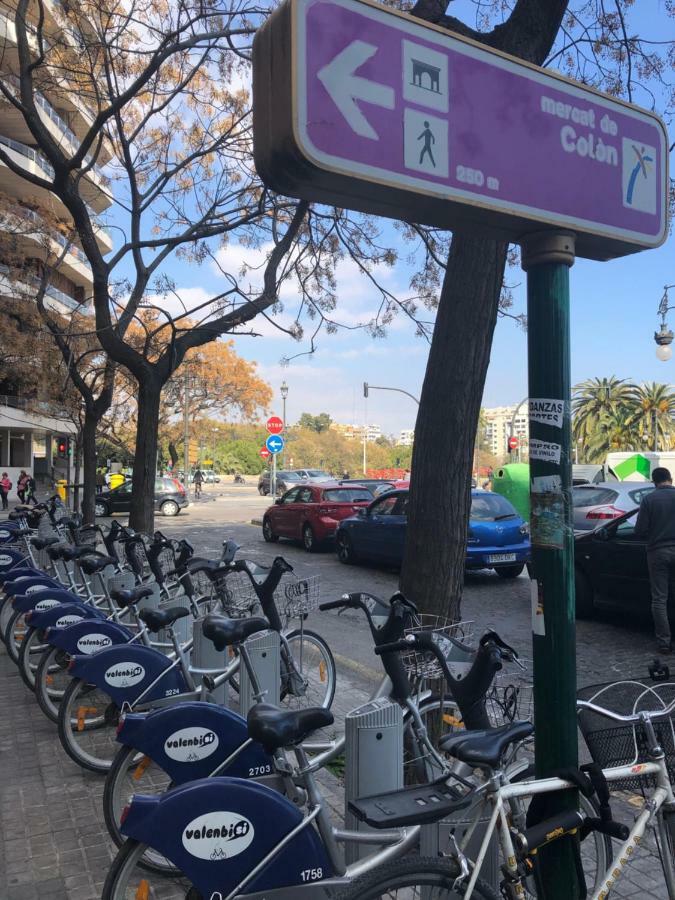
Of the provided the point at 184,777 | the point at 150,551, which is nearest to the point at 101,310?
the point at 150,551

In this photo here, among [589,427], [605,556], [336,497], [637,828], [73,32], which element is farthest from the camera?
[589,427]

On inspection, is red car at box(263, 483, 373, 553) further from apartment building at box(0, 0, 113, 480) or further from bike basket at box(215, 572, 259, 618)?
bike basket at box(215, 572, 259, 618)

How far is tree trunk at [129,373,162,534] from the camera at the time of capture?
10594 mm

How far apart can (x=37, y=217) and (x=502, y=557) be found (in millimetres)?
16657

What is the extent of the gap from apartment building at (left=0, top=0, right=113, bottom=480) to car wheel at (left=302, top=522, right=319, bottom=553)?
285 inches

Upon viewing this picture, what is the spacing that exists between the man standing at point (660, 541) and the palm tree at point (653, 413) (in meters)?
44.3

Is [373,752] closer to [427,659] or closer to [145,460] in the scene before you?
[427,659]

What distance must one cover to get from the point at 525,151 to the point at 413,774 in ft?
9.08

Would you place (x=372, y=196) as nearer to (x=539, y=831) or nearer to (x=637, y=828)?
(x=539, y=831)

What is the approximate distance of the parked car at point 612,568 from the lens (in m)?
8.12

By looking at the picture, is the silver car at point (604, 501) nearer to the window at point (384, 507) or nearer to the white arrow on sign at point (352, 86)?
the window at point (384, 507)

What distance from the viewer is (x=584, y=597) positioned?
8.98m

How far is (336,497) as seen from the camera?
16391mm

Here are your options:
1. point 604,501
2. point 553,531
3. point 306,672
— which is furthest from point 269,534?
point 553,531
